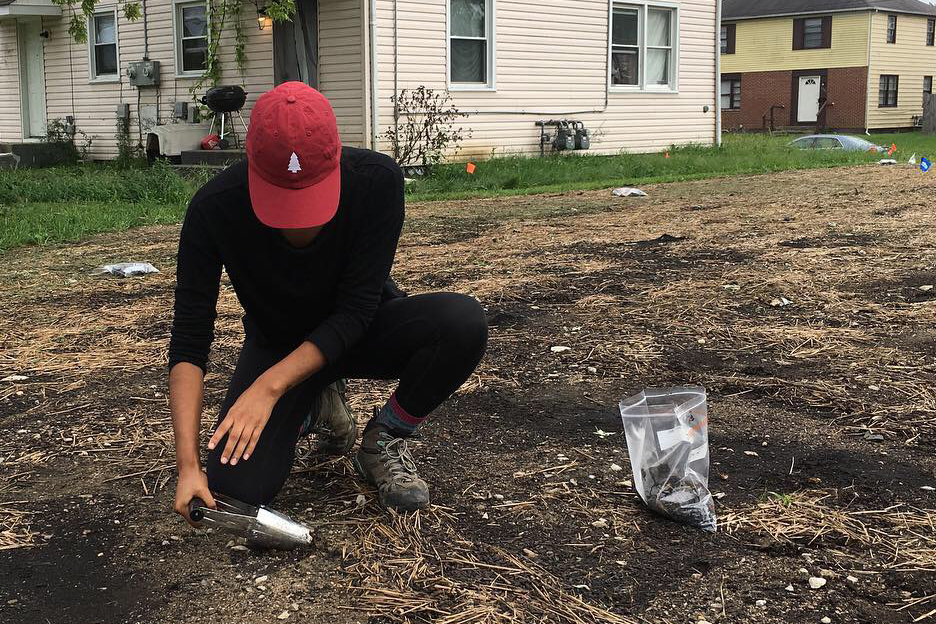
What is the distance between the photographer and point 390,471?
2832 millimetres

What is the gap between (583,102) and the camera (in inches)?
656

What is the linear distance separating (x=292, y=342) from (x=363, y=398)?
3.08 feet

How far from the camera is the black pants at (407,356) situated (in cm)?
278

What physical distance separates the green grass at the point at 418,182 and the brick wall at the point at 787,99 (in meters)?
19.8

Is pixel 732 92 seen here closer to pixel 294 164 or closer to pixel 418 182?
pixel 418 182

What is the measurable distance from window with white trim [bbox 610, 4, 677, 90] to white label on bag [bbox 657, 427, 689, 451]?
597 inches

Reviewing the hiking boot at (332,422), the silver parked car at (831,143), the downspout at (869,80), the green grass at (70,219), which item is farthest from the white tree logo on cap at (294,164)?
the downspout at (869,80)

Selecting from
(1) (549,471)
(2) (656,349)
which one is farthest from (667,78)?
(1) (549,471)

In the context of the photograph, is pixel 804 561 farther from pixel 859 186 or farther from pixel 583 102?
pixel 583 102

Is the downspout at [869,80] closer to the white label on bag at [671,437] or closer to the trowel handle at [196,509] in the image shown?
the white label on bag at [671,437]

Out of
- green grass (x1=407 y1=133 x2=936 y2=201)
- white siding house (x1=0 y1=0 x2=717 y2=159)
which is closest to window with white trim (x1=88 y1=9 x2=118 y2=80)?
white siding house (x1=0 y1=0 x2=717 y2=159)

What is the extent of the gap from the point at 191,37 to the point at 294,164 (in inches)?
569

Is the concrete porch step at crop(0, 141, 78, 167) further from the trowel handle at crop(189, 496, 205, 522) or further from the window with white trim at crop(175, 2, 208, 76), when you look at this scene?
the trowel handle at crop(189, 496, 205, 522)

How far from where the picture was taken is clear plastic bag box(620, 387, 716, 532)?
8.70 ft
